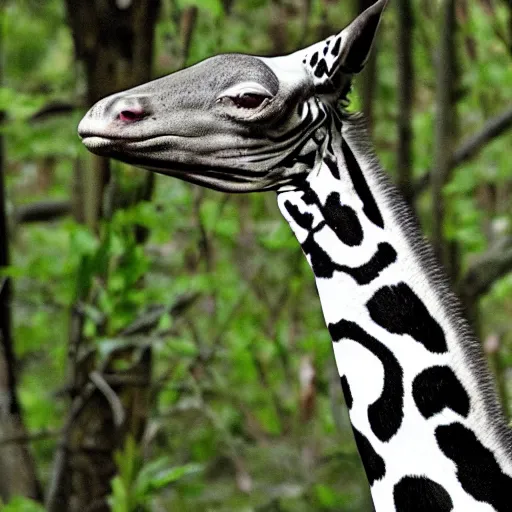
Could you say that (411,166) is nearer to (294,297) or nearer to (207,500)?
(294,297)

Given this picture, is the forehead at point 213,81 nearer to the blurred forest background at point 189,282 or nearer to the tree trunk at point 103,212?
the blurred forest background at point 189,282

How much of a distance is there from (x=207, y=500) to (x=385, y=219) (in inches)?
86.9

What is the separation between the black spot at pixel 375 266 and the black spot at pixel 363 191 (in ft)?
0.14

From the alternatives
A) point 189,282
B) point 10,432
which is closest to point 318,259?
point 189,282

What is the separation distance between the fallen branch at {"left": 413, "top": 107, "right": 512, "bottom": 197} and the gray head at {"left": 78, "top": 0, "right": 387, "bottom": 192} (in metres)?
2.35

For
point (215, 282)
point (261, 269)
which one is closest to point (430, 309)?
point (215, 282)

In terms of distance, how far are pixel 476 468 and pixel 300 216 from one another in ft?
1.72

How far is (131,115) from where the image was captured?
5.99ft

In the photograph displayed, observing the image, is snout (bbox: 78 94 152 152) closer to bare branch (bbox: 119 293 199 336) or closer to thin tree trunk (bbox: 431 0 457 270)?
bare branch (bbox: 119 293 199 336)

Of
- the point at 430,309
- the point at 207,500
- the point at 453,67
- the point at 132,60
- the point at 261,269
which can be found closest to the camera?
the point at 430,309

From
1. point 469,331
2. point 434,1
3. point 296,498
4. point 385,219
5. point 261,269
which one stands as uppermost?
point 434,1

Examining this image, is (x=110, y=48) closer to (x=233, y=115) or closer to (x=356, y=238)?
(x=233, y=115)

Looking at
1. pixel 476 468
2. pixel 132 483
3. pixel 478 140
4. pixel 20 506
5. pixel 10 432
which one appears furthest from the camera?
pixel 478 140

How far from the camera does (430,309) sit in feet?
5.93
